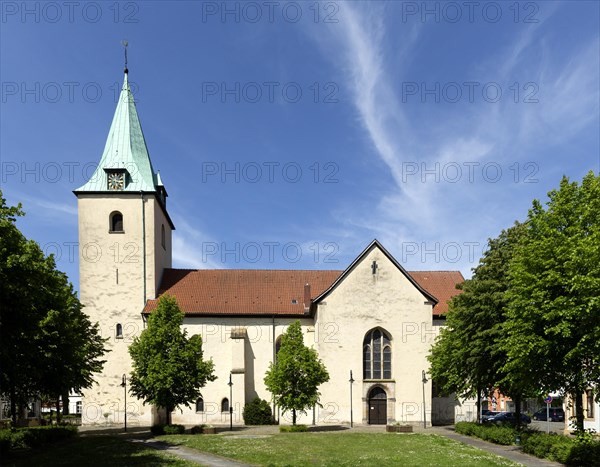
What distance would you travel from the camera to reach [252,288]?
4684 centimetres

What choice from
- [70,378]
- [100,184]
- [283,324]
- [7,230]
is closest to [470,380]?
[283,324]

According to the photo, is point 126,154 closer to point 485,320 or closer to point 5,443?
point 5,443

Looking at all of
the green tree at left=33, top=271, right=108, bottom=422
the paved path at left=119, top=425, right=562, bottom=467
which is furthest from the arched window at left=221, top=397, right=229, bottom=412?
the green tree at left=33, top=271, right=108, bottom=422

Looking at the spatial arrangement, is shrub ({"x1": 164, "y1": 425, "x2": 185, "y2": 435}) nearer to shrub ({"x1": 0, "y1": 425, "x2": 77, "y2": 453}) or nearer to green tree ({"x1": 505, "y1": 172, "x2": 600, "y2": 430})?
shrub ({"x1": 0, "y1": 425, "x2": 77, "y2": 453})

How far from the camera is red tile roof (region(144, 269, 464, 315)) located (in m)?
44.5

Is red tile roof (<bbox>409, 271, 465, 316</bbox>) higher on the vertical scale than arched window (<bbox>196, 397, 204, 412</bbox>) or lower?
higher

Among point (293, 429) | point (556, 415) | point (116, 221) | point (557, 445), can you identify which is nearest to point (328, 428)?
point (293, 429)

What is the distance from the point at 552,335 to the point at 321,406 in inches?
870

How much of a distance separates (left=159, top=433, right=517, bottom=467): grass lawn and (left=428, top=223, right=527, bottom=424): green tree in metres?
3.94

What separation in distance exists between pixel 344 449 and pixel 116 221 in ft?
95.1

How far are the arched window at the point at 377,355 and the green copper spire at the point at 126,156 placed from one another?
22.1 metres

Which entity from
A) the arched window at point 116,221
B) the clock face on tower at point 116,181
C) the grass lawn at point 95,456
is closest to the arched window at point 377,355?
the grass lawn at point 95,456

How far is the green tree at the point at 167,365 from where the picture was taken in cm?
3406

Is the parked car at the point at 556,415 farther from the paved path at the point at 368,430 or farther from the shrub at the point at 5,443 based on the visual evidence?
the shrub at the point at 5,443
